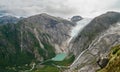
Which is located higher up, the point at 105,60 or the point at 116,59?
the point at 116,59

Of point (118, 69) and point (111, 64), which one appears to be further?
point (111, 64)

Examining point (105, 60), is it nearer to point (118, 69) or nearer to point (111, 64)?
point (111, 64)

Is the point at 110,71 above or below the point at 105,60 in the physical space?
above

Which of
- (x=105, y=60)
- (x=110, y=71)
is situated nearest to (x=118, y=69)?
(x=110, y=71)

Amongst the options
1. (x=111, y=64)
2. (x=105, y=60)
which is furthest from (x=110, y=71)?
(x=105, y=60)

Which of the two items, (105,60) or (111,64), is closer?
(111,64)

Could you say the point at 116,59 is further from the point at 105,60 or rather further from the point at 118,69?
the point at 105,60

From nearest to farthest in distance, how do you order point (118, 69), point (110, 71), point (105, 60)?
point (118, 69) → point (110, 71) → point (105, 60)

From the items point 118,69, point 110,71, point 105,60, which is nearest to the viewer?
point 118,69

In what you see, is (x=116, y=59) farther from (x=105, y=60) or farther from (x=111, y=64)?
(x=105, y=60)
